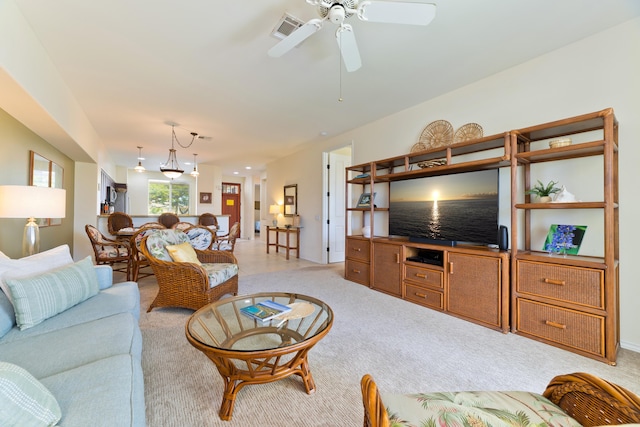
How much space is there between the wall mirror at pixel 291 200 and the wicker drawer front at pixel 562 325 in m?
5.09

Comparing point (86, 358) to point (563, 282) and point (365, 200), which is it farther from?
point (365, 200)

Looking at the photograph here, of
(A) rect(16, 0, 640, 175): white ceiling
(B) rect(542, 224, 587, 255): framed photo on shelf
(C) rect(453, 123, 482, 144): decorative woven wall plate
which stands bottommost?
(B) rect(542, 224, 587, 255): framed photo on shelf

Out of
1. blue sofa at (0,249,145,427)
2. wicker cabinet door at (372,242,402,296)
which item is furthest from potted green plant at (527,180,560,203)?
blue sofa at (0,249,145,427)

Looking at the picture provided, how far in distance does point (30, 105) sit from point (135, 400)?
9.98 feet

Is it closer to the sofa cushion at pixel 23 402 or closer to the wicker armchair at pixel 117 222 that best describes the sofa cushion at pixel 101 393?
the sofa cushion at pixel 23 402

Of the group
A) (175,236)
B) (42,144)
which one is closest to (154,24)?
(175,236)

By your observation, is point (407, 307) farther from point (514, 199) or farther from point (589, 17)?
point (589, 17)

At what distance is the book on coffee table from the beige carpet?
0.41 metres

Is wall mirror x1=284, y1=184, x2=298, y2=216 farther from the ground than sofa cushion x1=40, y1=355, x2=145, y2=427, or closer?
farther from the ground

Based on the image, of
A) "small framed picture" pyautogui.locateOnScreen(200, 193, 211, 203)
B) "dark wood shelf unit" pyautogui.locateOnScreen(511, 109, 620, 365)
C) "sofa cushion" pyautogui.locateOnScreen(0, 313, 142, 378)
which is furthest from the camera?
"small framed picture" pyautogui.locateOnScreen(200, 193, 211, 203)

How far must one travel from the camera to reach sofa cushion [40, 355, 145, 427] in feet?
2.86

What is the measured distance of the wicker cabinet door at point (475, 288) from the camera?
8.32 ft

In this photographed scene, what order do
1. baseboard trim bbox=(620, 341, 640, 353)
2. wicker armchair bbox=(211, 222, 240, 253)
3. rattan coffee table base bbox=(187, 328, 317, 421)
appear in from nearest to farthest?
1. rattan coffee table base bbox=(187, 328, 317, 421)
2. baseboard trim bbox=(620, 341, 640, 353)
3. wicker armchair bbox=(211, 222, 240, 253)

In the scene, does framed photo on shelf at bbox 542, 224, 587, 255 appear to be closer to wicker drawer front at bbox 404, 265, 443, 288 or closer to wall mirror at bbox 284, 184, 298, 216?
wicker drawer front at bbox 404, 265, 443, 288
